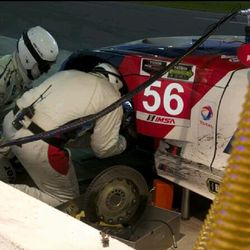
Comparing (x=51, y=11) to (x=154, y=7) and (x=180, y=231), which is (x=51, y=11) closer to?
(x=154, y=7)

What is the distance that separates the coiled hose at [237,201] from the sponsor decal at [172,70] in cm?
196

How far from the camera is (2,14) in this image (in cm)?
1372

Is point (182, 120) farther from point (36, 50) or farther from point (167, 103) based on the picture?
point (36, 50)

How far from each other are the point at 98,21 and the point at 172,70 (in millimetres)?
10845

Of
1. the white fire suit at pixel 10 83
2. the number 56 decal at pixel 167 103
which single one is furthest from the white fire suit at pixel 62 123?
the white fire suit at pixel 10 83

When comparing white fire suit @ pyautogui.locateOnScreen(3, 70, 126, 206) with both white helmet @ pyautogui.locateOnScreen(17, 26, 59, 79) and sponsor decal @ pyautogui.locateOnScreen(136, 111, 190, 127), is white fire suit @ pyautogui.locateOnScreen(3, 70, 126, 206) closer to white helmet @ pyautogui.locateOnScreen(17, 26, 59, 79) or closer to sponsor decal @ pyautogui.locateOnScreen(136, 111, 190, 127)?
sponsor decal @ pyautogui.locateOnScreen(136, 111, 190, 127)

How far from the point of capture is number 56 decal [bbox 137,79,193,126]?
3.45 m

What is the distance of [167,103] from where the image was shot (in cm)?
352

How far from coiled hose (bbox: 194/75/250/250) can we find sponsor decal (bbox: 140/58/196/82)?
1.96 metres

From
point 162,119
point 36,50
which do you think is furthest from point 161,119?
point 36,50

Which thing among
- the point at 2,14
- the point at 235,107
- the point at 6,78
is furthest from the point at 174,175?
the point at 2,14

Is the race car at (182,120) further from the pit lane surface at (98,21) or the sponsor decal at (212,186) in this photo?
the pit lane surface at (98,21)

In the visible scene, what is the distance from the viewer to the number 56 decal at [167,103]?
345 cm

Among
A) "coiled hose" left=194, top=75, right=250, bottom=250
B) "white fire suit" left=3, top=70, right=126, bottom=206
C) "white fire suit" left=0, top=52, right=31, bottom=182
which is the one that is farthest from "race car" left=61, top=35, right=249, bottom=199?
"coiled hose" left=194, top=75, right=250, bottom=250
